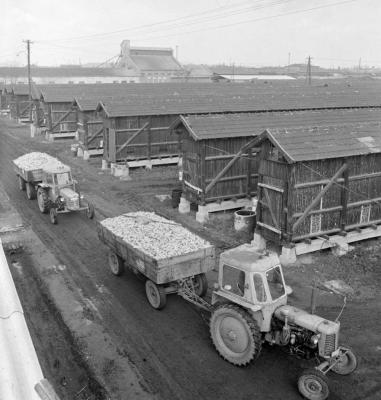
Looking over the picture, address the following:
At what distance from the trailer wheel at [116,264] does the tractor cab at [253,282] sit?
4896mm

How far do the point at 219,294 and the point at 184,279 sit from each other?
7.37 ft

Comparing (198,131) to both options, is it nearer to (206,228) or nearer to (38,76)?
(206,228)

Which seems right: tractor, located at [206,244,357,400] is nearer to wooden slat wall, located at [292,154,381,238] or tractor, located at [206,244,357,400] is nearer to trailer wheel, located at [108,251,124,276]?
trailer wheel, located at [108,251,124,276]

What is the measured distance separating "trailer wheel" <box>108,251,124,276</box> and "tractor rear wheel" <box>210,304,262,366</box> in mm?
5149

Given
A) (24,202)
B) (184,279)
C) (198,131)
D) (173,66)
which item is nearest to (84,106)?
(24,202)

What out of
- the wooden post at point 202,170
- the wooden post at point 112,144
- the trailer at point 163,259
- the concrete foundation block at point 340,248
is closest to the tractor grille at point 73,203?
the wooden post at point 202,170

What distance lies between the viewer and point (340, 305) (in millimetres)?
13875

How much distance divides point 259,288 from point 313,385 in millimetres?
2286

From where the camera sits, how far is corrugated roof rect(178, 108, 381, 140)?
21.8 metres

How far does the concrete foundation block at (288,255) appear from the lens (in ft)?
54.3

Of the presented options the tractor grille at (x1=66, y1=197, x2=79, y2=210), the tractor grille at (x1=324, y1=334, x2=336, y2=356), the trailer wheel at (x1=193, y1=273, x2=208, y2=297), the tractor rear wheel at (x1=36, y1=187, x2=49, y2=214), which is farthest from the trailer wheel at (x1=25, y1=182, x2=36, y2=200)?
the tractor grille at (x1=324, y1=334, x2=336, y2=356)

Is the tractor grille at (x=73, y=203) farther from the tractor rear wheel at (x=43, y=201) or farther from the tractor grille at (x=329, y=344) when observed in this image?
the tractor grille at (x=329, y=344)

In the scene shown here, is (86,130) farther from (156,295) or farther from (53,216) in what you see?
(156,295)

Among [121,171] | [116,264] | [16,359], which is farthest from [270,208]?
[121,171]
